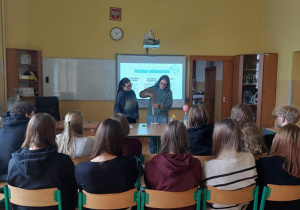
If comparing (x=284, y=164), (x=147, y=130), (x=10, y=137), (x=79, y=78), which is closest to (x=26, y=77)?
(x=79, y=78)

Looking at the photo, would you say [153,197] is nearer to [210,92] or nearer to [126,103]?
[126,103]

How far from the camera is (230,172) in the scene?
1.82 metres

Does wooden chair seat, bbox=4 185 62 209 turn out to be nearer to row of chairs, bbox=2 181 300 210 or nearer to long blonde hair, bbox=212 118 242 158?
row of chairs, bbox=2 181 300 210

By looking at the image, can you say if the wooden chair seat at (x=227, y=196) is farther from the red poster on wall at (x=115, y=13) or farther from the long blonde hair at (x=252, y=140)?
the red poster on wall at (x=115, y=13)

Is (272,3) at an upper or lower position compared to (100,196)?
upper

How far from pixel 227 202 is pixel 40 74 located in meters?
4.87

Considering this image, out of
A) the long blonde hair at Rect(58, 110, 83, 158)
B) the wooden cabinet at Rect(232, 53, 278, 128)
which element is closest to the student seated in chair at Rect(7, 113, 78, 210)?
the long blonde hair at Rect(58, 110, 83, 158)

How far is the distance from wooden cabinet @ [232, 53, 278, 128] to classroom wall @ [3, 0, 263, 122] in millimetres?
472

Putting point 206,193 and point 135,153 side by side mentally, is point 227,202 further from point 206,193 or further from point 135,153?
point 135,153

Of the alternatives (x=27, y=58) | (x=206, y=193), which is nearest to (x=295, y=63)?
(x=206, y=193)

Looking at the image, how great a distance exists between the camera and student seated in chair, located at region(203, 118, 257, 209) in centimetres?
183

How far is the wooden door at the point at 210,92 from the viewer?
24.0ft

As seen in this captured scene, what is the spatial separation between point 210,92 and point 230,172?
19.5 ft

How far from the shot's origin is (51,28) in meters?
5.61
